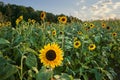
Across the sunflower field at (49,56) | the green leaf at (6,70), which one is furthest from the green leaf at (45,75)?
the green leaf at (6,70)

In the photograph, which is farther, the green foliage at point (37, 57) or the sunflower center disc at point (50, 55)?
the green foliage at point (37, 57)

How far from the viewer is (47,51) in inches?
99.5

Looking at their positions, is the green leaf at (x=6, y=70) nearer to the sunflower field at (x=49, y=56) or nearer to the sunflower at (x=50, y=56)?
the sunflower field at (x=49, y=56)

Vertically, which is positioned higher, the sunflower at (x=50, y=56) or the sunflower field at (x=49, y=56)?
the sunflower at (x=50, y=56)

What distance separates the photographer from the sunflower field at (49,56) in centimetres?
256

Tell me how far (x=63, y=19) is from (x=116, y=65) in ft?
6.01

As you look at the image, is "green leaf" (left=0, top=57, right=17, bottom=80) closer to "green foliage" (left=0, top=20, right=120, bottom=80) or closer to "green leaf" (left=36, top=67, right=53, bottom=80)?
"green foliage" (left=0, top=20, right=120, bottom=80)

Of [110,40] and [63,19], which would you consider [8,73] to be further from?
[110,40]

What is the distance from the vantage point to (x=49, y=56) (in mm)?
2525

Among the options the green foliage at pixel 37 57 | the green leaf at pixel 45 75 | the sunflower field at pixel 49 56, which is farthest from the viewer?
the green foliage at pixel 37 57

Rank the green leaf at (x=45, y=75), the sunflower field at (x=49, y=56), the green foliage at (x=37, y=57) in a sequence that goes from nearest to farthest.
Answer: the green leaf at (x=45, y=75) → the sunflower field at (x=49, y=56) → the green foliage at (x=37, y=57)

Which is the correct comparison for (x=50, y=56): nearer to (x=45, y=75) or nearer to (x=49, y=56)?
(x=49, y=56)

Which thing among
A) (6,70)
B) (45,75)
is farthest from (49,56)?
(6,70)

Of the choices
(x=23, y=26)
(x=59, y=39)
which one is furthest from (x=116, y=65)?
(x=23, y=26)
